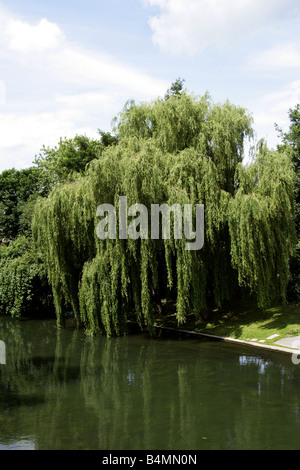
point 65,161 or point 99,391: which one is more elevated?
point 65,161

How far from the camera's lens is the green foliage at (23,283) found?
20.5m

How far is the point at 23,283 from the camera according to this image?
20.5 m

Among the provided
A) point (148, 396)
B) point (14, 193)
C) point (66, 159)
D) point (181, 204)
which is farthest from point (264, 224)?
point (14, 193)

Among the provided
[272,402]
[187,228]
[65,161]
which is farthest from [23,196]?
[272,402]

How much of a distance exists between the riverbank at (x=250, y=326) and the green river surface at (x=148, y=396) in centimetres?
71

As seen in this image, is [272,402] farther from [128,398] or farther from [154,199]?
[154,199]

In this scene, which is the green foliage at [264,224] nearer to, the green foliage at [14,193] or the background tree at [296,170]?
the background tree at [296,170]

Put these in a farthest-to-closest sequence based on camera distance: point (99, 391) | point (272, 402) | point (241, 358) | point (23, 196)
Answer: point (23, 196)
point (241, 358)
point (99, 391)
point (272, 402)

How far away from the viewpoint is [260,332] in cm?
1407

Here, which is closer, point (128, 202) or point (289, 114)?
point (128, 202)

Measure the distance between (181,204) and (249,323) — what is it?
525 cm

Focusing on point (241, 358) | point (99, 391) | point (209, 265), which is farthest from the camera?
point (209, 265)

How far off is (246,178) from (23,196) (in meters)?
24.8

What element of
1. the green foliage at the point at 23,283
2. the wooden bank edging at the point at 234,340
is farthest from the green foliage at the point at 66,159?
the wooden bank edging at the point at 234,340
